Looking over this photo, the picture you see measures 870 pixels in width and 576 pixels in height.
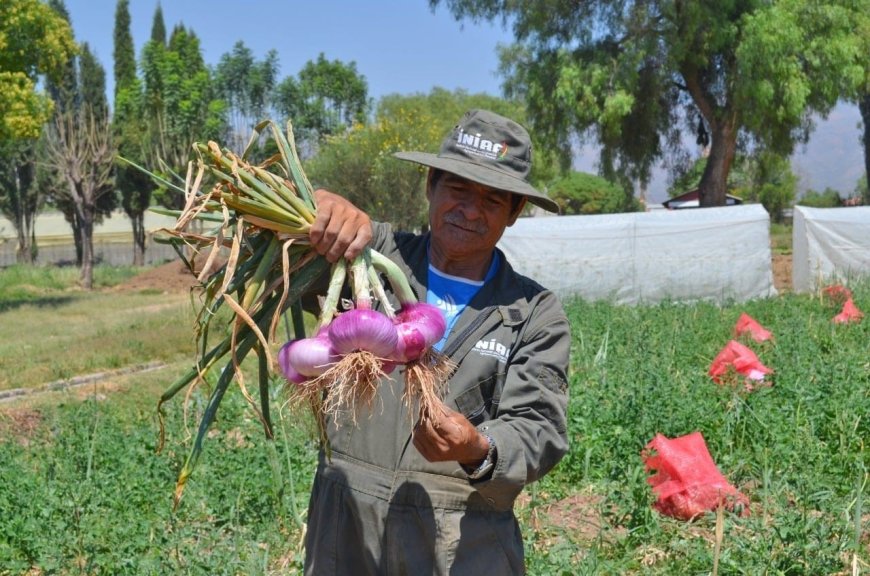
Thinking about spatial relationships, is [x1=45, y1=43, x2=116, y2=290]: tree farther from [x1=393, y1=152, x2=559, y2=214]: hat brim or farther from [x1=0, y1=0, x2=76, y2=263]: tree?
[x1=393, y1=152, x2=559, y2=214]: hat brim

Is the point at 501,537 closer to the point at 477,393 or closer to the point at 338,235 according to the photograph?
the point at 477,393

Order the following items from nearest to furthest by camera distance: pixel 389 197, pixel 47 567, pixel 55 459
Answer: pixel 47 567, pixel 55 459, pixel 389 197

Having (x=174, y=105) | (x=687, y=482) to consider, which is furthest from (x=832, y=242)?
(x=174, y=105)

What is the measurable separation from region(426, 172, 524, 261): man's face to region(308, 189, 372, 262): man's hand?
0.24 metres

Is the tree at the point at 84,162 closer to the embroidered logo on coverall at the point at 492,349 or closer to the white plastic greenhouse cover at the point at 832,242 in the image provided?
the white plastic greenhouse cover at the point at 832,242

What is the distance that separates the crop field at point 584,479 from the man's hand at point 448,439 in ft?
1.09

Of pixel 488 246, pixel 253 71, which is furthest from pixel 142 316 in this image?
pixel 253 71

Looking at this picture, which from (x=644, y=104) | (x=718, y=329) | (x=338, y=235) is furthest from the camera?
(x=644, y=104)

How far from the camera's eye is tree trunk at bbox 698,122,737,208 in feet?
74.5

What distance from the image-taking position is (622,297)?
1672 cm

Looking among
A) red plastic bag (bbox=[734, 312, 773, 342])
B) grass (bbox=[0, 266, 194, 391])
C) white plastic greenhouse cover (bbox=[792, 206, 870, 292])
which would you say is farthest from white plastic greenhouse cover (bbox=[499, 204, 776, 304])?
red plastic bag (bbox=[734, 312, 773, 342])

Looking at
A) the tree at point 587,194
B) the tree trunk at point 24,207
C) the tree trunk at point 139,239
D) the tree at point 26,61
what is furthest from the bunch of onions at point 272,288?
the tree at point 587,194

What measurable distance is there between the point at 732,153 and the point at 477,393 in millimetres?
22296

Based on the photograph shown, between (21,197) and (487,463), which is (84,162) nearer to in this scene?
Result: (21,197)
